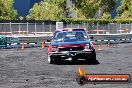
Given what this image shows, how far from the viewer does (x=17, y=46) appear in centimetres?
2881

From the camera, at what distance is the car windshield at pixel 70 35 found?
16645 millimetres

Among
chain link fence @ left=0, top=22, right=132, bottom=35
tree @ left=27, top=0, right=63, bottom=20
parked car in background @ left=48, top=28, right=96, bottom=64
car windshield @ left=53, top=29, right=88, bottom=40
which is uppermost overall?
tree @ left=27, top=0, right=63, bottom=20

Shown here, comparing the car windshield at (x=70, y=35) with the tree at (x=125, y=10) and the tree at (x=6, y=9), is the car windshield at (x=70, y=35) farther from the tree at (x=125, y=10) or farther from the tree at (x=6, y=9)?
the tree at (x=125, y=10)

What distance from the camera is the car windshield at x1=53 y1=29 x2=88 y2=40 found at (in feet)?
54.6

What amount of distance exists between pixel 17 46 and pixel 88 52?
14122 mm

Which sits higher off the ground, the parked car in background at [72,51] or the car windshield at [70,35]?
the car windshield at [70,35]

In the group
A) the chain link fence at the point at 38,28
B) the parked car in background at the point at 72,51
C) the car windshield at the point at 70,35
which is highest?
the chain link fence at the point at 38,28

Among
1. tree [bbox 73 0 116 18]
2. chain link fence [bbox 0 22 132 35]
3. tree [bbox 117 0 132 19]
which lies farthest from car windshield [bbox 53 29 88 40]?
tree [bbox 117 0 132 19]

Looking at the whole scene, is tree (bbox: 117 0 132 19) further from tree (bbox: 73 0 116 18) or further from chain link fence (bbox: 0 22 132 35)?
chain link fence (bbox: 0 22 132 35)

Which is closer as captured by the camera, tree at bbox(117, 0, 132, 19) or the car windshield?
the car windshield

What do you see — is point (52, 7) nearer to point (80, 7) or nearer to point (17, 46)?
point (80, 7)

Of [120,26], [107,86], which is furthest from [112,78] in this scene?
[120,26]

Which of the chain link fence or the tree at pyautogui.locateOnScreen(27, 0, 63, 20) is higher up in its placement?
the tree at pyautogui.locateOnScreen(27, 0, 63, 20)

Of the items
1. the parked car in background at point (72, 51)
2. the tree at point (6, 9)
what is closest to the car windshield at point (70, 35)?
the parked car in background at point (72, 51)
